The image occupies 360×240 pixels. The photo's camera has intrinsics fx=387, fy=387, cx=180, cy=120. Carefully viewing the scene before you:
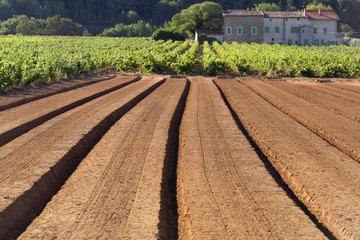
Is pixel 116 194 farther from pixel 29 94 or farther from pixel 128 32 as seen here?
pixel 128 32

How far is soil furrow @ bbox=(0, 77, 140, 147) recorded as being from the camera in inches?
261

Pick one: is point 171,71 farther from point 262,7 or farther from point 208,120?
point 262,7

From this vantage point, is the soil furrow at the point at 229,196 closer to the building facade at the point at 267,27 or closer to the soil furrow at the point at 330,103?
the soil furrow at the point at 330,103

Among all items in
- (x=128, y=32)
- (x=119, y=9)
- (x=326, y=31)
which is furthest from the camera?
(x=119, y=9)

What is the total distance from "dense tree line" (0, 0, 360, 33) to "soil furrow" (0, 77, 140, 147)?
91090 mm

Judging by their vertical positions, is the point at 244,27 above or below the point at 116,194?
above

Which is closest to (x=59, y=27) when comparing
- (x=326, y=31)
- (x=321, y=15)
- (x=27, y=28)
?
(x=27, y=28)

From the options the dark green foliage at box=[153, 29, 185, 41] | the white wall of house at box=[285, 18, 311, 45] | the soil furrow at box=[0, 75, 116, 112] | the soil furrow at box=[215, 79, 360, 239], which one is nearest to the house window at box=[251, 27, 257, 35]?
the white wall of house at box=[285, 18, 311, 45]

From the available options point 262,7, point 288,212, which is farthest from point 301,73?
point 262,7

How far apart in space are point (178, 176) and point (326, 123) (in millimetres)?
3721

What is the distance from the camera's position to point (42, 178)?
4340 millimetres

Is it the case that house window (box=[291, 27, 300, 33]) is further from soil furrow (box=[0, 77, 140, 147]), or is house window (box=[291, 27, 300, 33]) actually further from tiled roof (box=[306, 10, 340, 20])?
soil furrow (box=[0, 77, 140, 147])

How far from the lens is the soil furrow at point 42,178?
11.8 ft

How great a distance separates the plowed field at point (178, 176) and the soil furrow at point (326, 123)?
1.0 inches
